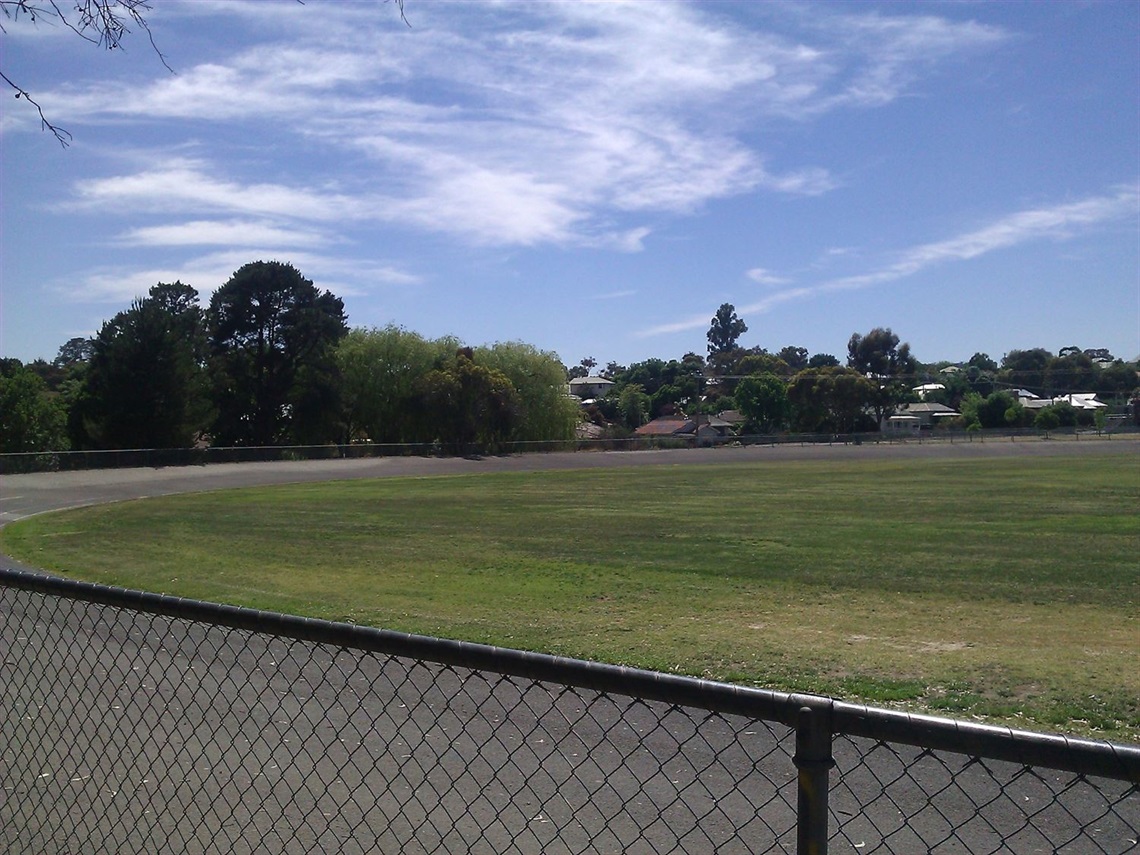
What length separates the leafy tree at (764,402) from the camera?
5295 inches

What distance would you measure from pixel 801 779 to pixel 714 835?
10.5ft

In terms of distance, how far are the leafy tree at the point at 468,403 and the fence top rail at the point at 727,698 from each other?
7671cm

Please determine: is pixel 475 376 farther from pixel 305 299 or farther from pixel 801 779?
pixel 801 779

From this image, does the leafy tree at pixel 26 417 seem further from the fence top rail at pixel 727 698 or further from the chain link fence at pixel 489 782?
the fence top rail at pixel 727 698

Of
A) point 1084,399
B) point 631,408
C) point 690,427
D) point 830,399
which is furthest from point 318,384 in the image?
point 1084,399

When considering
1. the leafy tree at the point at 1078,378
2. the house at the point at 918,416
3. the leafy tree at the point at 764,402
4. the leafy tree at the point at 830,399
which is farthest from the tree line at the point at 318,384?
the leafy tree at the point at 1078,378

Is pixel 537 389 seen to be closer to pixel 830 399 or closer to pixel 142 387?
pixel 142 387

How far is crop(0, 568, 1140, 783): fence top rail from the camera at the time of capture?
82.8 inches

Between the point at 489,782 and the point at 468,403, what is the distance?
77.9m

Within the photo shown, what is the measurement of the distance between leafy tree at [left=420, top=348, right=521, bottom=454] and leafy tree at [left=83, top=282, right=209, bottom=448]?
1757cm

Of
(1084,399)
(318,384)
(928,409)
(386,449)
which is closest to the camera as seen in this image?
(386,449)

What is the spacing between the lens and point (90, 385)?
70.2m

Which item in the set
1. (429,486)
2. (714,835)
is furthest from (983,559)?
(429,486)

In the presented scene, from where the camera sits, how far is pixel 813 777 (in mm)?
2332
